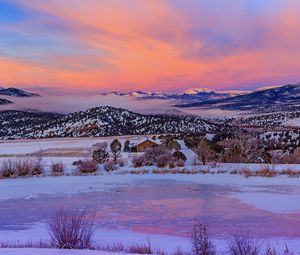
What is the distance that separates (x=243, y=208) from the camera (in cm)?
1146

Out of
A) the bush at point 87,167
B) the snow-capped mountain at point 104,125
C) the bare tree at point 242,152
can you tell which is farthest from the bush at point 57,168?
the snow-capped mountain at point 104,125

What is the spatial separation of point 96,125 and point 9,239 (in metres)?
53.8

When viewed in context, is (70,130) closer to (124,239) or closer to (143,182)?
(143,182)

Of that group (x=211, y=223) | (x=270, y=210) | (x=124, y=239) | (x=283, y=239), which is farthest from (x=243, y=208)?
(x=124, y=239)

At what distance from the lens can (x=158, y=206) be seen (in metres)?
11.8

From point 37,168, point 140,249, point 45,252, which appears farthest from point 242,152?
point 45,252

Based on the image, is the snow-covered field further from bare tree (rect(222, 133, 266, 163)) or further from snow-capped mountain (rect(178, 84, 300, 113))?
snow-capped mountain (rect(178, 84, 300, 113))

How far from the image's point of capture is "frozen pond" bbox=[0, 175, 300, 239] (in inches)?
372

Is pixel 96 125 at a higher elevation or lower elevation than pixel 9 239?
higher

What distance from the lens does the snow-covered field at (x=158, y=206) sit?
8742 mm

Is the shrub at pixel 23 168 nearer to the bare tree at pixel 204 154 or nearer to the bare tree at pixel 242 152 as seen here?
the bare tree at pixel 204 154

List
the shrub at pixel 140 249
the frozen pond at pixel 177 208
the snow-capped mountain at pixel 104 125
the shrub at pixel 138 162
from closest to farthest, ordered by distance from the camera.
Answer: the shrub at pixel 140 249
the frozen pond at pixel 177 208
the shrub at pixel 138 162
the snow-capped mountain at pixel 104 125

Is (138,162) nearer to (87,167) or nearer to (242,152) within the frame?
(87,167)

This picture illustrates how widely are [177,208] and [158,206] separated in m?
0.56
